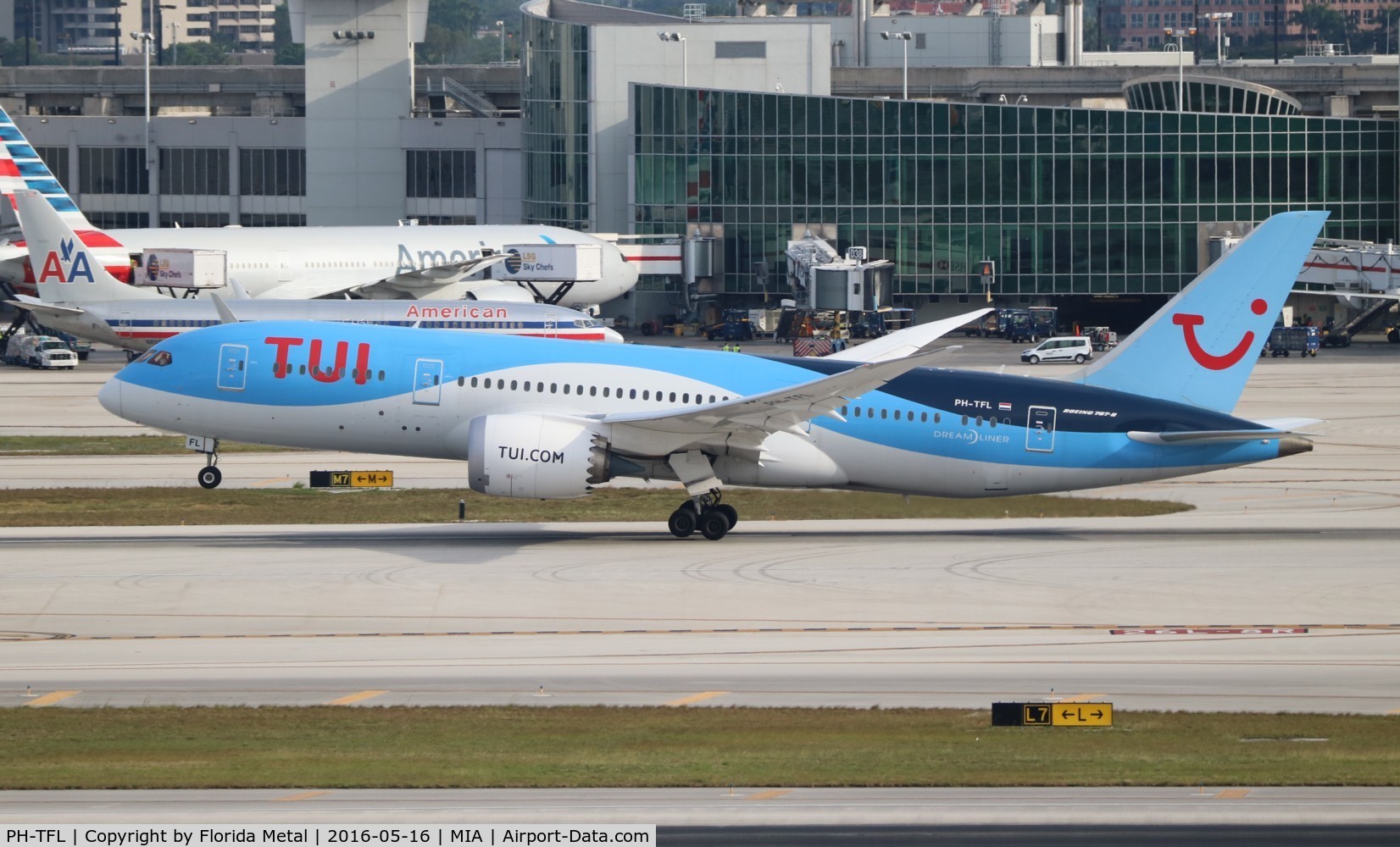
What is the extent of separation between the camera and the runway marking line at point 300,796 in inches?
832

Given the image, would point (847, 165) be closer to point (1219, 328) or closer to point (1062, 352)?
point (1062, 352)

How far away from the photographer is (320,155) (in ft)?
459

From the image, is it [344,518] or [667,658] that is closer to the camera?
[667,658]

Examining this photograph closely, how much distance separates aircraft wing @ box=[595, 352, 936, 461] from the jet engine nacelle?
91 centimetres

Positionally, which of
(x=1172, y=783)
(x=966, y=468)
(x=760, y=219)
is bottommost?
(x=1172, y=783)

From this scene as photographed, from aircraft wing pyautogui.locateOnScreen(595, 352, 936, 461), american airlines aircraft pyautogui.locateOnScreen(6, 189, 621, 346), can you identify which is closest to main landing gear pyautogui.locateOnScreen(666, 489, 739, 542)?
aircraft wing pyautogui.locateOnScreen(595, 352, 936, 461)

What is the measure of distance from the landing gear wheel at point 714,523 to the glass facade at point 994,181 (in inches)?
3250

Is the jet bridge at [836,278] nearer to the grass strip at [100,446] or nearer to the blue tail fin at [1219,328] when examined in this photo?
the grass strip at [100,446]

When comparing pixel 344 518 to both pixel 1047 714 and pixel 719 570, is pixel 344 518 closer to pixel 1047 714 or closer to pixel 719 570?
pixel 719 570

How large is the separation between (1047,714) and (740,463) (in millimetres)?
16030

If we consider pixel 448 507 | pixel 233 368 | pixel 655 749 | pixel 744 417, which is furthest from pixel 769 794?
pixel 448 507

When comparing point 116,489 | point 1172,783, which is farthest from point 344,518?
point 1172,783

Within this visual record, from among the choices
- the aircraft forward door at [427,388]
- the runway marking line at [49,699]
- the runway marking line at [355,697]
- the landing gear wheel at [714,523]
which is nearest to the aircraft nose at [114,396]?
the aircraft forward door at [427,388]

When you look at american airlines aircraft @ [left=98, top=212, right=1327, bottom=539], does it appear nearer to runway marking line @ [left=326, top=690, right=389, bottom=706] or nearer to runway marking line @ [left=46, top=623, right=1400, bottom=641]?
runway marking line @ [left=46, top=623, right=1400, bottom=641]
